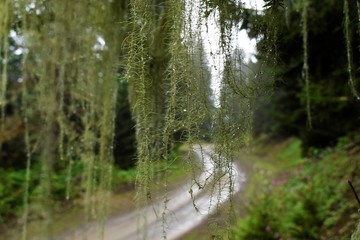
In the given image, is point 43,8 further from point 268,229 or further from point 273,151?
point 273,151

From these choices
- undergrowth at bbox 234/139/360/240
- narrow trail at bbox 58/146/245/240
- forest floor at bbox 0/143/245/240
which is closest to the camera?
narrow trail at bbox 58/146/245/240

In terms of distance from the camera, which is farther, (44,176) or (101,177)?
(101,177)

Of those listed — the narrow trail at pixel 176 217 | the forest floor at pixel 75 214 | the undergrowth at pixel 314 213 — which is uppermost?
the forest floor at pixel 75 214

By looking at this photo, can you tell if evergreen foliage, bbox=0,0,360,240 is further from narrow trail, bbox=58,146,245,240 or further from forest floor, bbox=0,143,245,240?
forest floor, bbox=0,143,245,240

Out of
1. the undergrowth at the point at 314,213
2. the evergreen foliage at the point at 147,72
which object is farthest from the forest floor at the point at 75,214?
the evergreen foliage at the point at 147,72

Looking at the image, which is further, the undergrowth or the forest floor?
the forest floor

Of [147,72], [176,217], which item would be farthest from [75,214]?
[147,72]

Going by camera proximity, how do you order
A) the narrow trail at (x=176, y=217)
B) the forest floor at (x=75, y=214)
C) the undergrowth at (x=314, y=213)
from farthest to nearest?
the forest floor at (x=75, y=214) → the undergrowth at (x=314, y=213) → the narrow trail at (x=176, y=217)

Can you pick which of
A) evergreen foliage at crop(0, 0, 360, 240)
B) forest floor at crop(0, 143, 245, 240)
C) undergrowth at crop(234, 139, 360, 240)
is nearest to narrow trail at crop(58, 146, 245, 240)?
evergreen foliage at crop(0, 0, 360, 240)

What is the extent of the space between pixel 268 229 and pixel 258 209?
0.41 meters

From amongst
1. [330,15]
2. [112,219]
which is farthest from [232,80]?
[112,219]

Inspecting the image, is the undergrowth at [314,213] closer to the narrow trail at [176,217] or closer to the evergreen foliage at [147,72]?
the narrow trail at [176,217]

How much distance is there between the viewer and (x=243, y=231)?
12.1 ft

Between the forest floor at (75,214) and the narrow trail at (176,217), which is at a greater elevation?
the forest floor at (75,214)
